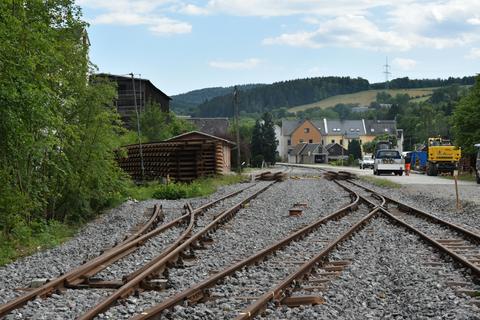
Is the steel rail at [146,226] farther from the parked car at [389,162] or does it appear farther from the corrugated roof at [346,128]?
the corrugated roof at [346,128]

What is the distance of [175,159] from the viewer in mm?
41031

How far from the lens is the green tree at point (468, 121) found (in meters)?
46.9

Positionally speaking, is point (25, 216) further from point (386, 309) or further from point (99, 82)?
point (386, 309)

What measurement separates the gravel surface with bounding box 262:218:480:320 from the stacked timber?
28.6 metres

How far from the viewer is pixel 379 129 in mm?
178750

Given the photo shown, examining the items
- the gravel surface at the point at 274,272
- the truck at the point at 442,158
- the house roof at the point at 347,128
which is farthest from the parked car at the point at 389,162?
the house roof at the point at 347,128

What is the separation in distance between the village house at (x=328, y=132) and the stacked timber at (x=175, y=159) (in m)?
129

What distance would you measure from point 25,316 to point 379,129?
175653mm

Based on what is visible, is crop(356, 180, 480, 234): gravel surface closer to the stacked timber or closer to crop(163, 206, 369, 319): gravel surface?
crop(163, 206, 369, 319): gravel surface

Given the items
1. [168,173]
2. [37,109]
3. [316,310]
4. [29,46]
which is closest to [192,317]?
[316,310]

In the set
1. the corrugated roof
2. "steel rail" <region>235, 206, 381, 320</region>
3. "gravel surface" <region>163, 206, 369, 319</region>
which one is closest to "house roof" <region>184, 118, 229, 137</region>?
the corrugated roof

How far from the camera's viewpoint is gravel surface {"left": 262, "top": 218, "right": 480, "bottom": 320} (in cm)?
742

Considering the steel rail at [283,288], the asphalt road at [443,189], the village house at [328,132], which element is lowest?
the asphalt road at [443,189]

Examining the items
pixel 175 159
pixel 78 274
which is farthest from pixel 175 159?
pixel 78 274
